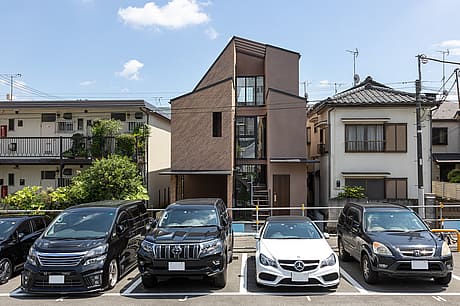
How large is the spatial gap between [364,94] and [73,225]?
1645 cm

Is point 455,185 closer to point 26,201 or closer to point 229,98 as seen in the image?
point 229,98

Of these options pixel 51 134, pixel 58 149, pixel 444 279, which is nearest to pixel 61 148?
pixel 58 149

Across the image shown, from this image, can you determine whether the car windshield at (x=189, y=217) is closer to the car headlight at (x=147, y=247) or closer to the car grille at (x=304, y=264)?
the car headlight at (x=147, y=247)

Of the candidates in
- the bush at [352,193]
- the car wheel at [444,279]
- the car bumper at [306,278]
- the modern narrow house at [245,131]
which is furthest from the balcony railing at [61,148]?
the car wheel at [444,279]

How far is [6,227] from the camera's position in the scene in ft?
32.7

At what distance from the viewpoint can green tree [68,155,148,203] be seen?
47.4 ft

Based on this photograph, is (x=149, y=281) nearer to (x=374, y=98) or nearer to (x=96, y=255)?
(x=96, y=255)

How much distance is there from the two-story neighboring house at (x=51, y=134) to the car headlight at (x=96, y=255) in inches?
457

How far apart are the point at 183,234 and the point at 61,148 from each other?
1289cm

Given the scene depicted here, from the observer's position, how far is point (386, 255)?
802 cm

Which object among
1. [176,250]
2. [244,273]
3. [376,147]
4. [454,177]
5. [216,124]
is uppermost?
[216,124]

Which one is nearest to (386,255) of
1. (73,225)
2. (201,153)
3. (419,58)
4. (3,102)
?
(73,225)

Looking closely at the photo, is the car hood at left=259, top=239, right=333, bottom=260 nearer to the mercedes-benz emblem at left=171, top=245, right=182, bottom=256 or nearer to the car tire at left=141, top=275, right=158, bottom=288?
the mercedes-benz emblem at left=171, top=245, right=182, bottom=256

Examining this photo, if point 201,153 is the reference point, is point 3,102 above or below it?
above
